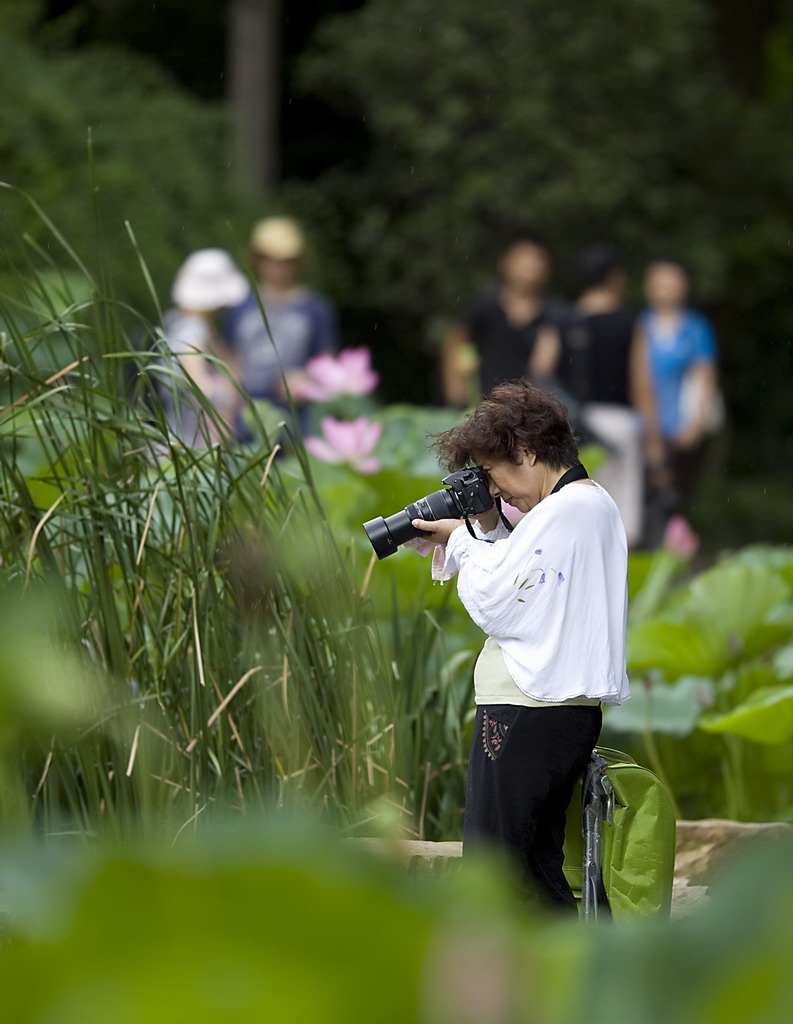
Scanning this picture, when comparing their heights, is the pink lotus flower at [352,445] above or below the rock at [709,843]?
above

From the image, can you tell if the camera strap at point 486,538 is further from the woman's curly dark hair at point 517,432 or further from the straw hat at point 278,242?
the straw hat at point 278,242

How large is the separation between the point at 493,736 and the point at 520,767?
5 centimetres

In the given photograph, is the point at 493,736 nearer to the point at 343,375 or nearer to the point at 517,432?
the point at 517,432

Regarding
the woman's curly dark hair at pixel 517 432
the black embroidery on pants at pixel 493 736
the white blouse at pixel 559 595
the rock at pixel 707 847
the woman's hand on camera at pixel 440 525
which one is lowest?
the rock at pixel 707 847

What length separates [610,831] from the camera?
1999 millimetres

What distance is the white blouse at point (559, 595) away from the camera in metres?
1.84

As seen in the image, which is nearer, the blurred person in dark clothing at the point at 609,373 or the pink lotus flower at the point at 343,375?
the pink lotus flower at the point at 343,375

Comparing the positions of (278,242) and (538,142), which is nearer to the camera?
(278,242)

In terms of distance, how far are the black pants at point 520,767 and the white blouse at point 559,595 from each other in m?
0.05

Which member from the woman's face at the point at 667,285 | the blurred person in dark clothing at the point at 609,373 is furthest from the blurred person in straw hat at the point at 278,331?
the woman's face at the point at 667,285

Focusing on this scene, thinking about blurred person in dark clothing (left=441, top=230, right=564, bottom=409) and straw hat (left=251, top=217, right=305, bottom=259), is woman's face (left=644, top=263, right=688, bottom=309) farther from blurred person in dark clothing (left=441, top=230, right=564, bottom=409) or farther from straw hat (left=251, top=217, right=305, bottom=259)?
straw hat (left=251, top=217, right=305, bottom=259)

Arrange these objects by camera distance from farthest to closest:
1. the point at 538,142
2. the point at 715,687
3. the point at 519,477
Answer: the point at 538,142 → the point at 715,687 → the point at 519,477

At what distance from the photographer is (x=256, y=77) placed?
37.4ft

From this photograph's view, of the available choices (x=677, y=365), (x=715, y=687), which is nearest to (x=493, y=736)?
(x=715, y=687)
